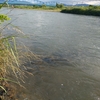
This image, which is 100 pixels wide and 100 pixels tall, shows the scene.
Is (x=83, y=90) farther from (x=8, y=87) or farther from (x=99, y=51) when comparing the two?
(x=99, y=51)

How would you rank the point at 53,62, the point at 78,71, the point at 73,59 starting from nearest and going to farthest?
the point at 78,71, the point at 53,62, the point at 73,59

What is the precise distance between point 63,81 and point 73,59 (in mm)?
2489

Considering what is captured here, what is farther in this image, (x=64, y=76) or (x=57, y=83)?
(x=64, y=76)

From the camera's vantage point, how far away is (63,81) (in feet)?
20.4

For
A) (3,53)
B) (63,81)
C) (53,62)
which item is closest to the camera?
(3,53)

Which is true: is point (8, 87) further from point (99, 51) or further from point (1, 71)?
point (99, 51)

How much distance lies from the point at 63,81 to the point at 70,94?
0.91 metres

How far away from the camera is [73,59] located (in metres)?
8.53

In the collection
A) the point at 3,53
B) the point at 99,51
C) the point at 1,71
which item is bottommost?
the point at 99,51

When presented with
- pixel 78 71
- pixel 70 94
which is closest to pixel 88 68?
pixel 78 71

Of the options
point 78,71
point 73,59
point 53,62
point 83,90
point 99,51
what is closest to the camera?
point 83,90

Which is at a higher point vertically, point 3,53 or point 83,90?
point 3,53

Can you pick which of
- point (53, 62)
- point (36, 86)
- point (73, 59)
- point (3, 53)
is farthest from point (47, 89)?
point (73, 59)

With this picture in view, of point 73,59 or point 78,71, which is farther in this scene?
point 73,59
